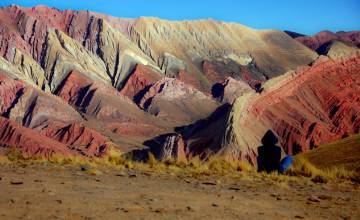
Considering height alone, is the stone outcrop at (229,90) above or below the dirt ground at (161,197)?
above

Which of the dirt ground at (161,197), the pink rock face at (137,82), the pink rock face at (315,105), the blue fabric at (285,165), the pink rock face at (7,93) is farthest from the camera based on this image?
the pink rock face at (137,82)

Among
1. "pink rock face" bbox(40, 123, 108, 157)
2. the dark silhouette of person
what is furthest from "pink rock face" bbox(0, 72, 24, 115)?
the dark silhouette of person

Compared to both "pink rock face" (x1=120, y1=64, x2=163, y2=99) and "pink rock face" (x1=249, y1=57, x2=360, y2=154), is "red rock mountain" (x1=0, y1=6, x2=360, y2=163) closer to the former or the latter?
"pink rock face" (x1=249, y1=57, x2=360, y2=154)

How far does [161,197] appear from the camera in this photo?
34.3 ft

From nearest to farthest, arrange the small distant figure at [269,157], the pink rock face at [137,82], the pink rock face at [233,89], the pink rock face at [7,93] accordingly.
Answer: the small distant figure at [269,157] < the pink rock face at [7,93] < the pink rock face at [137,82] < the pink rock face at [233,89]

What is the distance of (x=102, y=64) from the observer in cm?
19112

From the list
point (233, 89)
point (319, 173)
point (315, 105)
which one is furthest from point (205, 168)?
point (233, 89)

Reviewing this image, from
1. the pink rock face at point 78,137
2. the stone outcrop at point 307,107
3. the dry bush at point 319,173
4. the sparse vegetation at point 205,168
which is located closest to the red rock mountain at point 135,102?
the stone outcrop at point 307,107

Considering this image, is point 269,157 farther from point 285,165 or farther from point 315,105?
point 315,105

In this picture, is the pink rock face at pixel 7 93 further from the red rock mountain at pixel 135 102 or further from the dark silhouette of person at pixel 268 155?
the dark silhouette of person at pixel 268 155

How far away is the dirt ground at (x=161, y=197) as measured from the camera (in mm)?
8920

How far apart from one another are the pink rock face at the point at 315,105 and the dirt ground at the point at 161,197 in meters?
65.2

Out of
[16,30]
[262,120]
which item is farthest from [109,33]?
[262,120]

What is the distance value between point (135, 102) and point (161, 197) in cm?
17325
